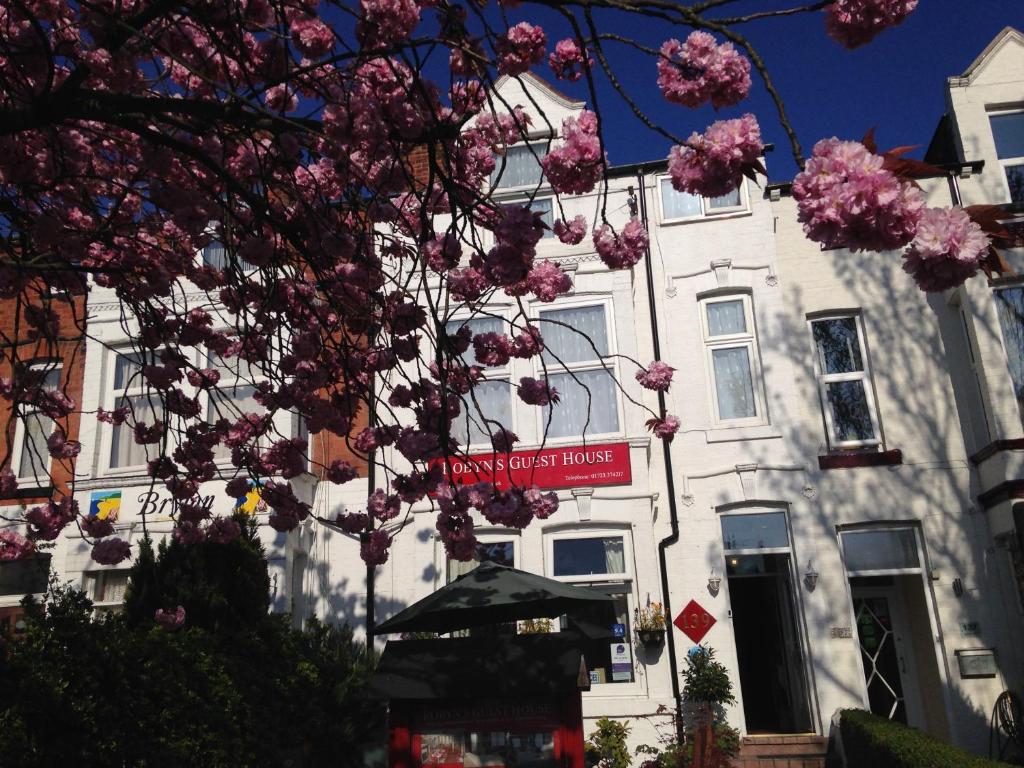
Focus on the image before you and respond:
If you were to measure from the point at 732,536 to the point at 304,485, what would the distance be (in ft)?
19.3

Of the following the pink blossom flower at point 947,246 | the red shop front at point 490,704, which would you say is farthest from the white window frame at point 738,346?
the pink blossom flower at point 947,246

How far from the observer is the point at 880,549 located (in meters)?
10.8

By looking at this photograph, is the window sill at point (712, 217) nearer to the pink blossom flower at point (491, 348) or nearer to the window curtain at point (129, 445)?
the pink blossom flower at point (491, 348)

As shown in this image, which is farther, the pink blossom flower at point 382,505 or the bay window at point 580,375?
the bay window at point 580,375

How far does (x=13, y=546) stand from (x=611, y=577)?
6774 millimetres

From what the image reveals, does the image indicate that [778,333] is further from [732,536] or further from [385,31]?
[385,31]

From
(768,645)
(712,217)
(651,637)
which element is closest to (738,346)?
(712,217)

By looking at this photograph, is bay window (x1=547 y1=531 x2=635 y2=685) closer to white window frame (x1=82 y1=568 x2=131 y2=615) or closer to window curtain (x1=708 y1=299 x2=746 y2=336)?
window curtain (x1=708 y1=299 x2=746 y2=336)

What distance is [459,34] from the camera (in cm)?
379

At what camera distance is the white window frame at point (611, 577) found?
1047 cm

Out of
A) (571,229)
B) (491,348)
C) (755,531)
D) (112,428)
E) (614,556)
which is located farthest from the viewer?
(112,428)

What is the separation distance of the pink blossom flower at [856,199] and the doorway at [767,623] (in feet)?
27.6

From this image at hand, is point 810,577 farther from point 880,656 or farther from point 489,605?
point 489,605

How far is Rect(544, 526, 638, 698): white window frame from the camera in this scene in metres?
10.5
